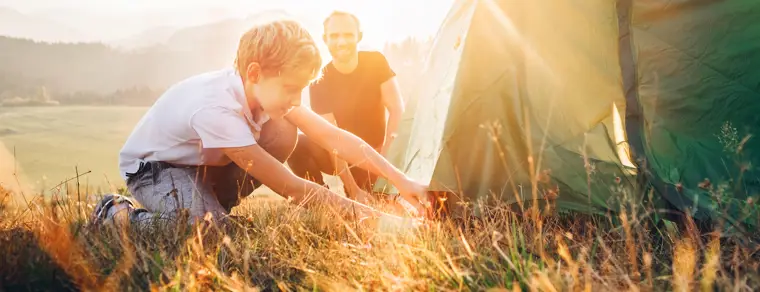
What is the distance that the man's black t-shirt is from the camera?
450 centimetres

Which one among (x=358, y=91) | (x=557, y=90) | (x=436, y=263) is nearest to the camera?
(x=436, y=263)

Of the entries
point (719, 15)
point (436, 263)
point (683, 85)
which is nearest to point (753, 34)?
point (719, 15)

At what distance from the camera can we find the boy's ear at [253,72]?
253 centimetres

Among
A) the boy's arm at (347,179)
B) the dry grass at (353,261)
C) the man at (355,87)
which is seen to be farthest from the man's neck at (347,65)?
the dry grass at (353,261)

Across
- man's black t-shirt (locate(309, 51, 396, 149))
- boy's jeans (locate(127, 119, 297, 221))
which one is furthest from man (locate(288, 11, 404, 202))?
boy's jeans (locate(127, 119, 297, 221))

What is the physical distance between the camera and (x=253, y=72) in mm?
2557

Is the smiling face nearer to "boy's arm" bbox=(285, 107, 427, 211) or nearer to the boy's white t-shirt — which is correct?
"boy's arm" bbox=(285, 107, 427, 211)

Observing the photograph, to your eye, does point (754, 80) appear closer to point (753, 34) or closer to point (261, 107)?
point (753, 34)

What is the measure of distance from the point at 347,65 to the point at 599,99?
2.19 m

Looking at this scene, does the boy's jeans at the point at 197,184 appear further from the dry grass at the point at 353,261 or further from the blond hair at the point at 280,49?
the blond hair at the point at 280,49

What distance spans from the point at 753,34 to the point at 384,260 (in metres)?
1.76

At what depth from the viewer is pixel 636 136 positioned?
2424mm

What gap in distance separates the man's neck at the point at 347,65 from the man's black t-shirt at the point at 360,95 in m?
0.02

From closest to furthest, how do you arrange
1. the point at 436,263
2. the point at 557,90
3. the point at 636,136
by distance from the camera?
1. the point at 436,263
2. the point at 636,136
3. the point at 557,90
